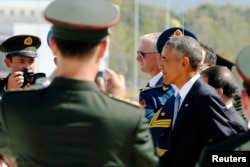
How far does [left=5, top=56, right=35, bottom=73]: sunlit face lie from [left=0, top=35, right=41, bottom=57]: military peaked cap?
0.12 feet

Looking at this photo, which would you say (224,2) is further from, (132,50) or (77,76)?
(77,76)

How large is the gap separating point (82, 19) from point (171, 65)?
1.90 metres

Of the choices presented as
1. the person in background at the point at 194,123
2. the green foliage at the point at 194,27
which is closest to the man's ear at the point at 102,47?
the person in background at the point at 194,123

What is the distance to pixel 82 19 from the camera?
11.2 feet

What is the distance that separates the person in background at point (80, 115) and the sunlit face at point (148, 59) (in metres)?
2.98

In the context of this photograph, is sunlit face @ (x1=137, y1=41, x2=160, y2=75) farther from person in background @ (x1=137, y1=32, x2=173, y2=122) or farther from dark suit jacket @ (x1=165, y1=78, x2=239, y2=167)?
dark suit jacket @ (x1=165, y1=78, x2=239, y2=167)

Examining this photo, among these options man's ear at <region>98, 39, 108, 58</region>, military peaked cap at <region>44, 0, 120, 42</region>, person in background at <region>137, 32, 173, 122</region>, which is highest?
military peaked cap at <region>44, 0, 120, 42</region>

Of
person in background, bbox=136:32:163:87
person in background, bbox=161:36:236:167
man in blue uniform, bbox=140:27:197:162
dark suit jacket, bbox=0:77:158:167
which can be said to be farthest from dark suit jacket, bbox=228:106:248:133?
dark suit jacket, bbox=0:77:158:167

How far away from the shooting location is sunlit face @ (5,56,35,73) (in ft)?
19.1

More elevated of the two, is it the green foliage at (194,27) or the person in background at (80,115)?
the person in background at (80,115)

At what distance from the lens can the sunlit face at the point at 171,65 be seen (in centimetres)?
518

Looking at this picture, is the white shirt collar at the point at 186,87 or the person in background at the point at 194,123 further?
the white shirt collar at the point at 186,87

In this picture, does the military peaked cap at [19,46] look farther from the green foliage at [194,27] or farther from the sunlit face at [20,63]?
the green foliage at [194,27]

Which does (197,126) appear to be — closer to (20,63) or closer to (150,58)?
(20,63)
